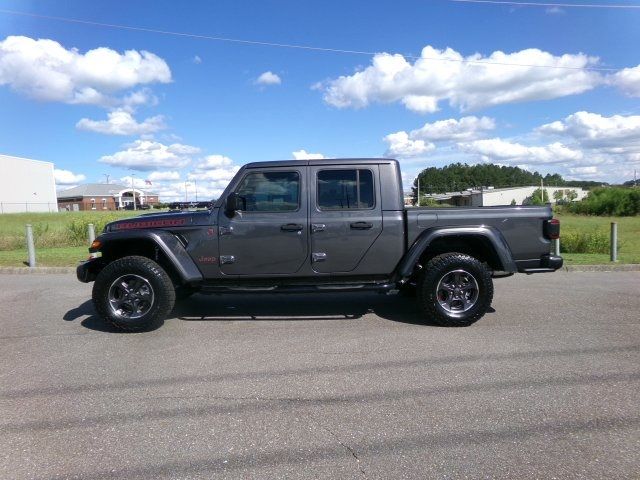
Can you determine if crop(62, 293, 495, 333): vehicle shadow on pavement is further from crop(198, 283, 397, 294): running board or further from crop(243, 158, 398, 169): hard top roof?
crop(243, 158, 398, 169): hard top roof

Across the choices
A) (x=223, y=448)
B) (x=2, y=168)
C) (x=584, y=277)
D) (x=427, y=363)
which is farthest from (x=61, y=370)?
(x=2, y=168)

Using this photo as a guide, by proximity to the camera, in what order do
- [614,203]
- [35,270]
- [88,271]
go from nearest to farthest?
[88,271]
[35,270]
[614,203]

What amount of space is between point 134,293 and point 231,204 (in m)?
1.57

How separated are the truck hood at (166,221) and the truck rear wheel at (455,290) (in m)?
2.69

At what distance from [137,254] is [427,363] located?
12.1 feet

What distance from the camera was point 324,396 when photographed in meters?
3.85

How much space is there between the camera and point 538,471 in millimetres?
2793

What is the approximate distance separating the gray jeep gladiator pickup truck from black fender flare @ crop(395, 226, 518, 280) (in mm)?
13

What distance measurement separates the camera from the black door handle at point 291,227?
5.71m

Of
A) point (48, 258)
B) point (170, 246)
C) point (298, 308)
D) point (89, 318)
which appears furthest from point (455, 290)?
point (48, 258)

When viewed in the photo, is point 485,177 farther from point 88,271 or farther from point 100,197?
point 88,271

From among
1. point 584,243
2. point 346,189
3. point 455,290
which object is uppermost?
point 346,189

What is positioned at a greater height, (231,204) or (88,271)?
(231,204)

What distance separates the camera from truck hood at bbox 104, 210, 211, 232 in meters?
5.77
